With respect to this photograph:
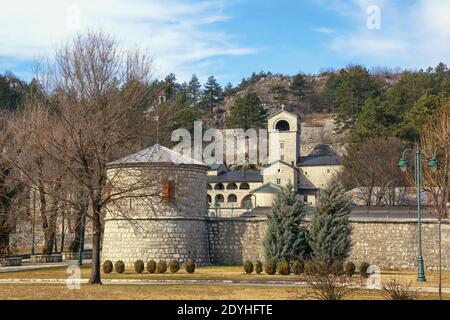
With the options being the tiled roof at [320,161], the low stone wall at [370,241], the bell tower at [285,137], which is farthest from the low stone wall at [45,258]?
the tiled roof at [320,161]

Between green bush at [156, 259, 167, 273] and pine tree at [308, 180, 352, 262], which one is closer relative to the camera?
green bush at [156, 259, 167, 273]

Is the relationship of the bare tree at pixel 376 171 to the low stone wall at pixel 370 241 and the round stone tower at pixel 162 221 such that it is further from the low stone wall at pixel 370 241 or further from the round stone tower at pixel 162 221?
the round stone tower at pixel 162 221

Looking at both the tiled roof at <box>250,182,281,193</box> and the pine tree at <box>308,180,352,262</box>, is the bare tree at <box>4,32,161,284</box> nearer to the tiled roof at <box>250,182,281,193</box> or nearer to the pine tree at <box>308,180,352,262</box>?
the pine tree at <box>308,180,352,262</box>

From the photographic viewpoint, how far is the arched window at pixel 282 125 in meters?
111

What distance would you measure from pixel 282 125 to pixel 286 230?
2912 inches

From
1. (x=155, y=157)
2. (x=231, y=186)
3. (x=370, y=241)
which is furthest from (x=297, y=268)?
(x=231, y=186)

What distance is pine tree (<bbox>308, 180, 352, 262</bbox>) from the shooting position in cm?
3772

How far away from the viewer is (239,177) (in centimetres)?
10306

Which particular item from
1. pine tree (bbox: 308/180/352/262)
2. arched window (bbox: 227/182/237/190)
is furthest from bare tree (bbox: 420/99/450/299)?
arched window (bbox: 227/182/237/190)

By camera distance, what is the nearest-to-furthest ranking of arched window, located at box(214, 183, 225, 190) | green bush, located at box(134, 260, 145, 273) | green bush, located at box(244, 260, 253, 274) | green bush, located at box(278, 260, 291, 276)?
1. green bush, located at box(278, 260, 291, 276)
2. green bush, located at box(244, 260, 253, 274)
3. green bush, located at box(134, 260, 145, 273)
4. arched window, located at box(214, 183, 225, 190)

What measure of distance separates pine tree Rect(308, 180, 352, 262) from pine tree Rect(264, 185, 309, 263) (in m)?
0.71

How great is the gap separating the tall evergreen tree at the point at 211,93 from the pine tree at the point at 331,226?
12175cm
